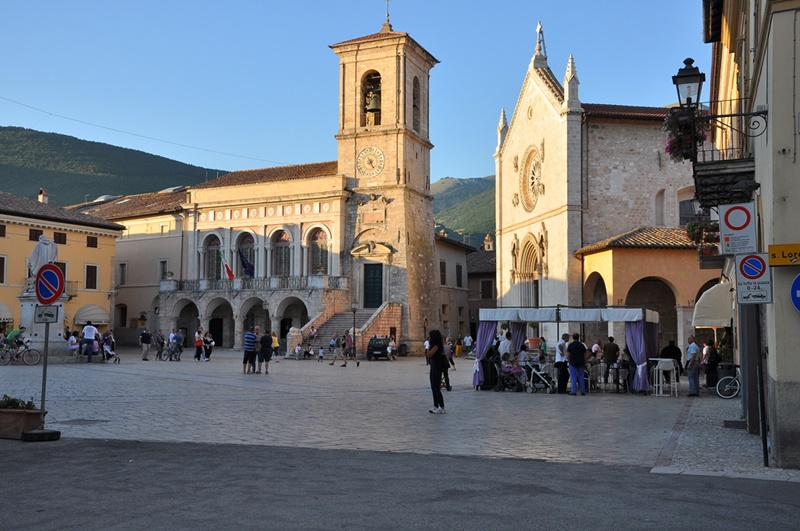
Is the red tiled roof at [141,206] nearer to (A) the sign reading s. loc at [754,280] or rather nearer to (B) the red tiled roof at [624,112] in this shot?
(B) the red tiled roof at [624,112]

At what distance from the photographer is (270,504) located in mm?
6602

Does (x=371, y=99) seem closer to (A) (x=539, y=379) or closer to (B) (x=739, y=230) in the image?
(A) (x=539, y=379)

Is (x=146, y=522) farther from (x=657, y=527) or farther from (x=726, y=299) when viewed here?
(x=726, y=299)

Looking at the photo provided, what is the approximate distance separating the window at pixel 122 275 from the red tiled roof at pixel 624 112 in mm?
34072

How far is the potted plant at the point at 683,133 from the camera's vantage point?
11.3 meters

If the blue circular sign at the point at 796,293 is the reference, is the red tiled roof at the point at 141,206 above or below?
above

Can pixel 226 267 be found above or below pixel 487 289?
above

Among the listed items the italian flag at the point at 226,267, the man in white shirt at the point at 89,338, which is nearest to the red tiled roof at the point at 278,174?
the italian flag at the point at 226,267

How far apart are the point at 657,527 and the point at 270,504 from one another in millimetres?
2935

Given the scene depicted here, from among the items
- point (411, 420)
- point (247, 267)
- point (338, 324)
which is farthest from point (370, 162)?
point (411, 420)

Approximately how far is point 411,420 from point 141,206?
48.7m

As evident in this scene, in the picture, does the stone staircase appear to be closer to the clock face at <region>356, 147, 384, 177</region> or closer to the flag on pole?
the flag on pole

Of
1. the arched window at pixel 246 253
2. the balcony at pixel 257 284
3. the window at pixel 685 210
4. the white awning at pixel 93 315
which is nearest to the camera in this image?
the window at pixel 685 210

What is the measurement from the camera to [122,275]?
57.1 metres
